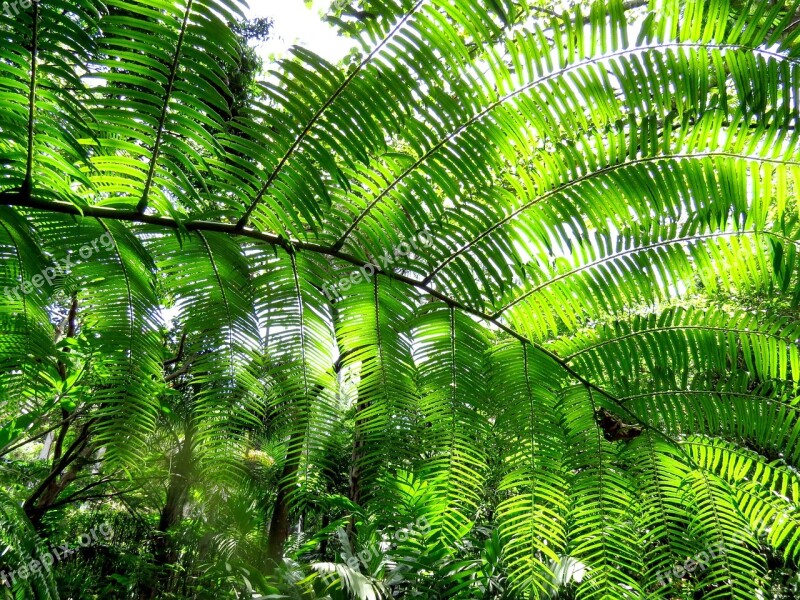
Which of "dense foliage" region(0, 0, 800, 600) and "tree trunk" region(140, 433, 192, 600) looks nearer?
"dense foliage" region(0, 0, 800, 600)

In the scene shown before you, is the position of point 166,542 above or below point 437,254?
below

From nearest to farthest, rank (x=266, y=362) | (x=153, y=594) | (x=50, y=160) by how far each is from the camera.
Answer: (x=50, y=160)
(x=266, y=362)
(x=153, y=594)

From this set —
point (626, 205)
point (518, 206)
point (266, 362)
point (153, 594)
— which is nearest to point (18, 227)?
point (266, 362)

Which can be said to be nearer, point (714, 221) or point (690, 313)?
point (714, 221)

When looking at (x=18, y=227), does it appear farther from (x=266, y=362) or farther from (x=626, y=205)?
(x=626, y=205)

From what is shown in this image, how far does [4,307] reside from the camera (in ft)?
3.35

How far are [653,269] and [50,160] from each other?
134cm

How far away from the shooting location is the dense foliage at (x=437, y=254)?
96 centimetres

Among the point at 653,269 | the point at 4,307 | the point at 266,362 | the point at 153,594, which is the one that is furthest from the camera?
the point at 153,594

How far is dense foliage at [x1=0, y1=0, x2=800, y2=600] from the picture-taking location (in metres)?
0.96

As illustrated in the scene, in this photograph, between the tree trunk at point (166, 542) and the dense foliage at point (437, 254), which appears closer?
the dense foliage at point (437, 254)

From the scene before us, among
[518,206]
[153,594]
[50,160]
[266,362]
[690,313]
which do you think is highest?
[518,206]

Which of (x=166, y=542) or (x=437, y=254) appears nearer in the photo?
(x=437, y=254)

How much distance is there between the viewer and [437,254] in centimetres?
128
